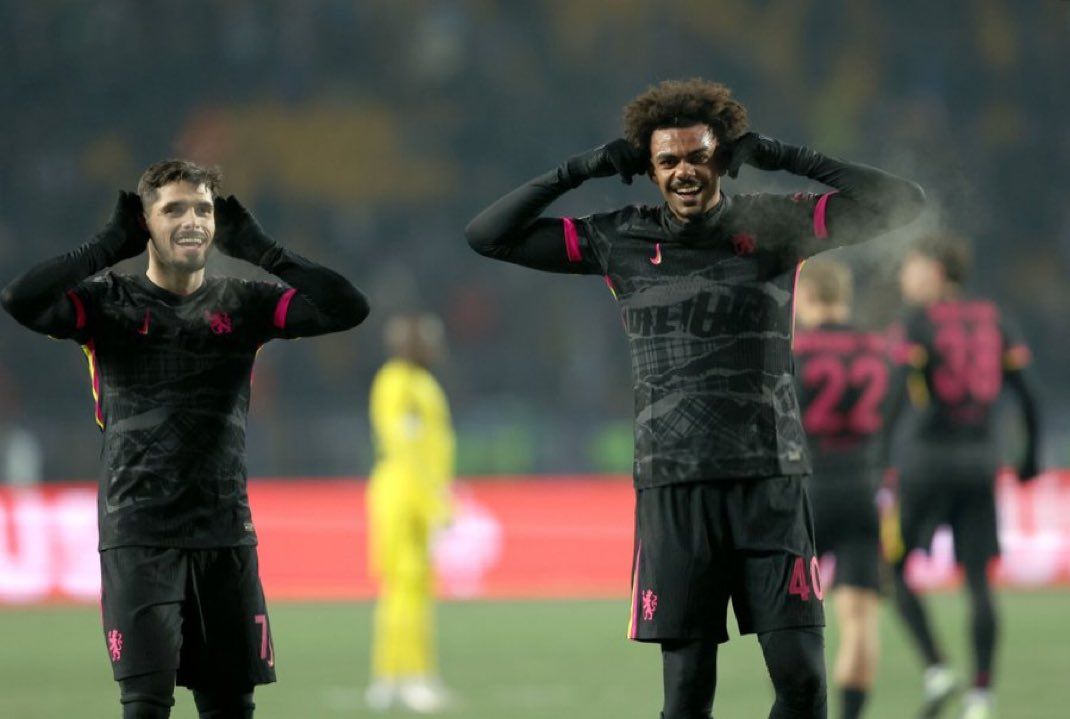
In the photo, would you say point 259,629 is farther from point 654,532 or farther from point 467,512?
point 467,512

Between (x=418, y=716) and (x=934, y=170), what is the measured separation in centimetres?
1808

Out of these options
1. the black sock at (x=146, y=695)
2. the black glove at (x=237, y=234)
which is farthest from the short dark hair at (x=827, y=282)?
the black sock at (x=146, y=695)

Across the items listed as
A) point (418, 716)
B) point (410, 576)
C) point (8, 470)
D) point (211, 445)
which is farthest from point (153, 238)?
point (8, 470)

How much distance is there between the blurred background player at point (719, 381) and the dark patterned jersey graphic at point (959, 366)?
379 cm

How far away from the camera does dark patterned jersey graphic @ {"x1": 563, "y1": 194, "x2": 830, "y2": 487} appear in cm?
508

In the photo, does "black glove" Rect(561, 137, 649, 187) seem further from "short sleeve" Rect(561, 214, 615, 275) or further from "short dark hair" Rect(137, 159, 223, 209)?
"short dark hair" Rect(137, 159, 223, 209)

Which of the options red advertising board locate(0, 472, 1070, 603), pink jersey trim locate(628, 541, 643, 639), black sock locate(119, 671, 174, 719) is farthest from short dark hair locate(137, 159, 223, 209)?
red advertising board locate(0, 472, 1070, 603)

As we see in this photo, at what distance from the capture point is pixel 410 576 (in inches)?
411

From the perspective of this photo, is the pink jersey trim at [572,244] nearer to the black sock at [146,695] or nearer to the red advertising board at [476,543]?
the black sock at [146,695]

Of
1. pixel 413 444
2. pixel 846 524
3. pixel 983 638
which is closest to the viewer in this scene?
pixel 846 524

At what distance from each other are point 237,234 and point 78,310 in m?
0.50

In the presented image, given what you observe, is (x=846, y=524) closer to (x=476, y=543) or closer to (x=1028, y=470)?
(x=1028, y=470)

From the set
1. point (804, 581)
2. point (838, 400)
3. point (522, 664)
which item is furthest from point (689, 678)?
point (522, 664)

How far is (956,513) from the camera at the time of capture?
911 centimetres
